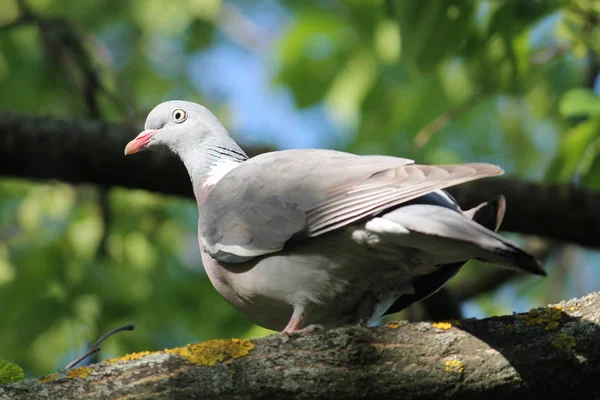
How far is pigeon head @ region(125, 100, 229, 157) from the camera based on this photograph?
396 cm

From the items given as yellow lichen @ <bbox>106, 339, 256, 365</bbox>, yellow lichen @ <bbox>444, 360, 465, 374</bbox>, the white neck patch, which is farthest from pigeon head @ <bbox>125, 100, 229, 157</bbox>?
yellow lichen @ <bbox>444, 360, 465, 374</bbox>

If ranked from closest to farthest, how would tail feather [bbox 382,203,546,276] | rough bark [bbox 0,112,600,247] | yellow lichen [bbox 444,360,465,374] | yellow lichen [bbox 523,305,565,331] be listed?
1. tail feather [bbox 382,203,546,276]
2. yellow lichen [bbox 444,360,465,374]
3. yellow lichen [bbox 523,305,565,331]
4. rough bark [bbox 0,112,600,247]

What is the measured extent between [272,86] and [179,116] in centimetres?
366

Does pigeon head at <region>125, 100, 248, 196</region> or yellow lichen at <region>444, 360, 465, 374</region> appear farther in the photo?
pigeon head at <region>125, 100, 248, 196</region>

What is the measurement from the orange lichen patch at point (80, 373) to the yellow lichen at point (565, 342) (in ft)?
5.23

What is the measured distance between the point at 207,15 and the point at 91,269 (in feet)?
10.4

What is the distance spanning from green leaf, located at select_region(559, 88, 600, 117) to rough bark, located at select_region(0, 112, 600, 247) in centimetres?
124

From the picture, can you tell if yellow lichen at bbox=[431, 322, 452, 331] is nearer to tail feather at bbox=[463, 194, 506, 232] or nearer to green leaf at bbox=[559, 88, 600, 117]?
tail feather at bbox=[463, 194, 506, 232]

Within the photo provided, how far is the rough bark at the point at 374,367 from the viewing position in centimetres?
264

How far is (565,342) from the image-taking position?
279 cm

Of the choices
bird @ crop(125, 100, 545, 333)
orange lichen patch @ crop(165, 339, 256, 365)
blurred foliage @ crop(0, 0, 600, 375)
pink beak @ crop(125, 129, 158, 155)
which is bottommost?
orange lichen patch @ crop(165, 339, 256, 365)

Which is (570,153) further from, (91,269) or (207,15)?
(207,15)

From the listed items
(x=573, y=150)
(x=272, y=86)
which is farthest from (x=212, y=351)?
(x=272, y=86)

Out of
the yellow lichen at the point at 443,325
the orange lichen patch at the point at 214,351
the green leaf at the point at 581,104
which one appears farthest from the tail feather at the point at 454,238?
the green leaf at the point at 581,104
